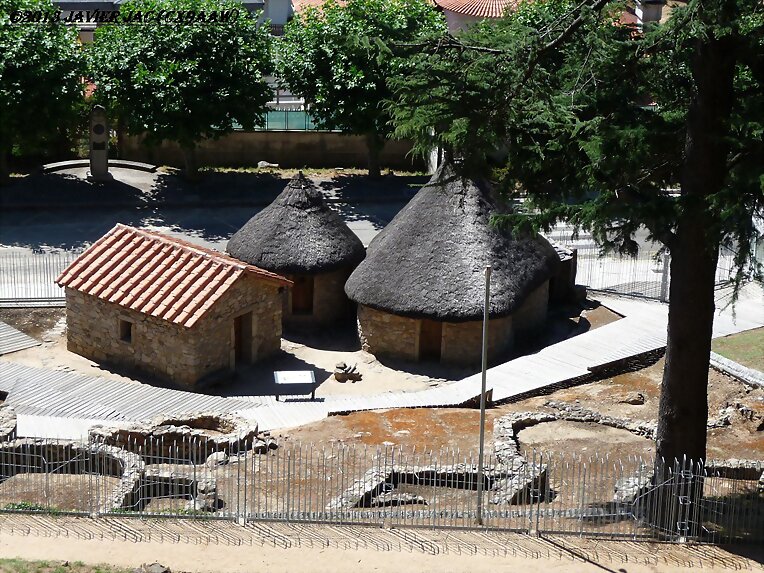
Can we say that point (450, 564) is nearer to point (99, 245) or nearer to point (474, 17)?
point (99, 245)

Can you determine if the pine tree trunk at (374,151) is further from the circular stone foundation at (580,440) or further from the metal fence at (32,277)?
the circular stone foundation at (580,440)

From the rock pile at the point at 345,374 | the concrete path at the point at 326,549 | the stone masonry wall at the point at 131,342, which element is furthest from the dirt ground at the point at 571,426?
the stone masonry wall at the point at 131,342

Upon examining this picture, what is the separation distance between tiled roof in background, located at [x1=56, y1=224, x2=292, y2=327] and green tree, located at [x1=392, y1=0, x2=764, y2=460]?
34.1 ft

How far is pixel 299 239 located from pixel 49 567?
18.0 meters

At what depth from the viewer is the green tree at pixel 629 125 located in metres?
18.3

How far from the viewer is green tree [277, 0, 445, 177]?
46094 millimetres

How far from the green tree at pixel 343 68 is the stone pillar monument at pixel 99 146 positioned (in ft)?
23.9

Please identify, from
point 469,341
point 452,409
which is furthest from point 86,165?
point 452,409

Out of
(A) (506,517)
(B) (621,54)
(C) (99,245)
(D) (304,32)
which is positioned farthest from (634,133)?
(D) (304,32)

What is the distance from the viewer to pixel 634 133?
19.3 metres

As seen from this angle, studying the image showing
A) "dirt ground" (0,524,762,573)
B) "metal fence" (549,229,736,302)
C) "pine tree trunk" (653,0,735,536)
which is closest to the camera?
"dirt ground" (0,524,762,573)

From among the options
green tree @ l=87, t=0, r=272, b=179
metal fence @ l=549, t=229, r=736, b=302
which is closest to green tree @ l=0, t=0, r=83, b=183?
green tree @ l=87, t=0, r=272, b=179

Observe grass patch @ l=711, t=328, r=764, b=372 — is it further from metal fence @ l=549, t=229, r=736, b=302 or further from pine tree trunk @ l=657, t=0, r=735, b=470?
pine tree trunk @ l=657, t=0, r=735, b=470

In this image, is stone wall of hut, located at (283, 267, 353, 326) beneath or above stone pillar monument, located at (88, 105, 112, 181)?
beneath
